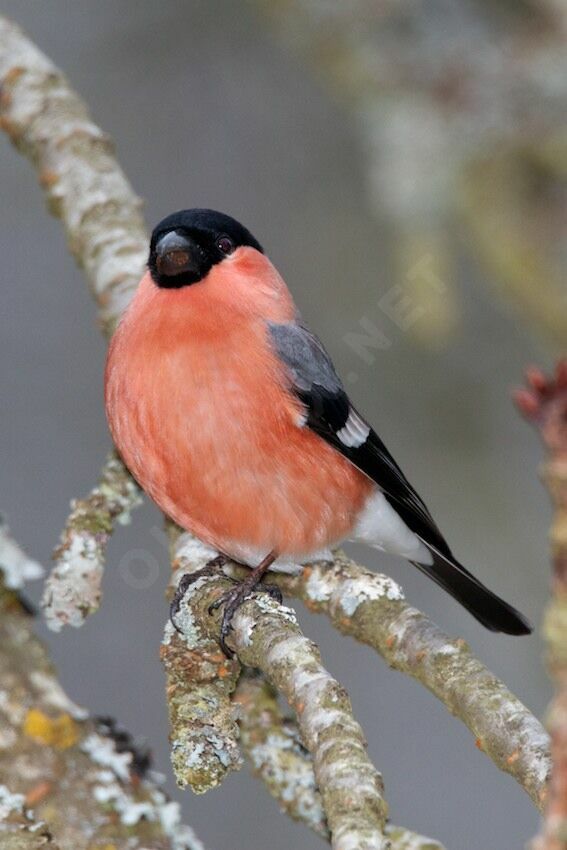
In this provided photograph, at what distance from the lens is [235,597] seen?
3059 millimetres

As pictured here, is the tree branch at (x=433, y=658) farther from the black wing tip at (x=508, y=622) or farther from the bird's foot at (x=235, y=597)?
the black wing tip at (x=508, y=622)

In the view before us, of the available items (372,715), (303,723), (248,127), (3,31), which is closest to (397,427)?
(372,715)

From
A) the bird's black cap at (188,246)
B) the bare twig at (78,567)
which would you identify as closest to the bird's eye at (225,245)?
the bird's black cap at (188,246)

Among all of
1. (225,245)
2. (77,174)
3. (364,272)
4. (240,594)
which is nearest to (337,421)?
(225,245)

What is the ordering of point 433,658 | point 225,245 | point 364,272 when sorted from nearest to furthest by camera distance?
point 433,658, point 225,245, point 364,272

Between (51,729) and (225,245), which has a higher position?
(225,245)

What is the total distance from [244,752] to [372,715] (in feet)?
9.36

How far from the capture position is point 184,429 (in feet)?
10.5

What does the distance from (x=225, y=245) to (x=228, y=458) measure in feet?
2.37

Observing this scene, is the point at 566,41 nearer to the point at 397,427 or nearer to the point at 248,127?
the point at 397,427

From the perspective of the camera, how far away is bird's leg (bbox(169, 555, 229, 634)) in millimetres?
3140

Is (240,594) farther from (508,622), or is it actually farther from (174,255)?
(508,622)

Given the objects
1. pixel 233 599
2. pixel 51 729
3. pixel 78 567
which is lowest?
pixel 51 729

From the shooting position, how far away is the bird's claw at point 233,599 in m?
2.87
